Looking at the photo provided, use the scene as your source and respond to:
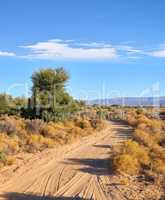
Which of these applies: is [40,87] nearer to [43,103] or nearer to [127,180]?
[43,103]

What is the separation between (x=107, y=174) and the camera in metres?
17.6

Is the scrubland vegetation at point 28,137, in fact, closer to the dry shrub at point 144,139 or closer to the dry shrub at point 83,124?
the dry shrub at point 83,124

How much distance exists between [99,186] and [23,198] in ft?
10.1

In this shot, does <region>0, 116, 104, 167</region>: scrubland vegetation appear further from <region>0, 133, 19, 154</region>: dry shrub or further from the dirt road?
the dirt road

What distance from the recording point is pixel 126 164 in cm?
1825

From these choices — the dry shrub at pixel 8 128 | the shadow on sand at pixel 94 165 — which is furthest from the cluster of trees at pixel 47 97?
the shadow on sand at pixel 94 165

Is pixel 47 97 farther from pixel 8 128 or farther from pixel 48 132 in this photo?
pixel 8 128

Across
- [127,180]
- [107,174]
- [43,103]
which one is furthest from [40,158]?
[43,103]

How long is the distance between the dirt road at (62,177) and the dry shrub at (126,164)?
19.8 inches

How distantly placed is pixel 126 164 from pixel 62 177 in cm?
304

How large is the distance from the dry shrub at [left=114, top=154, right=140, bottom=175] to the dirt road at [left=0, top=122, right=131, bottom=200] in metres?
0.50

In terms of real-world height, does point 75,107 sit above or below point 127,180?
above

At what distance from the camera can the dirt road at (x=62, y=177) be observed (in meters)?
14.2

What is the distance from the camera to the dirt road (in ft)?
46.6
